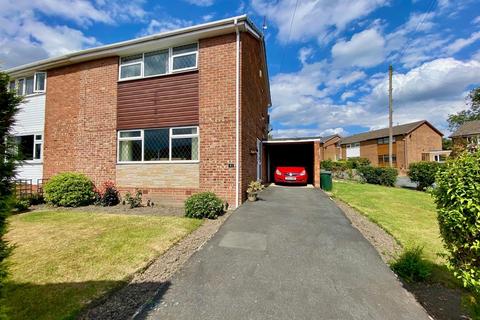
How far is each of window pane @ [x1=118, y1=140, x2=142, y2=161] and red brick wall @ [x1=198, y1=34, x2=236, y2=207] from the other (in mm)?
2976

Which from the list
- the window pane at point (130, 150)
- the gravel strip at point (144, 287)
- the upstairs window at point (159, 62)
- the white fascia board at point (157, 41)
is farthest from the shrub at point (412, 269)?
the window pane at point (130, 150)

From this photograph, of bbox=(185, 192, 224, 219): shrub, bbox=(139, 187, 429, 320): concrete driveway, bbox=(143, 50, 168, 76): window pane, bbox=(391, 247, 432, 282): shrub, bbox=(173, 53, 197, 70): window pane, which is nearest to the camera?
bbox=(139, 187, 429, 320): concrete driveway

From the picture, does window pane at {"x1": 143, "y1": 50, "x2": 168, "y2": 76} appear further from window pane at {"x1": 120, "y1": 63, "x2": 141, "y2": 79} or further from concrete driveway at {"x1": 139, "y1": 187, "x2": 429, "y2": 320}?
concrete driveway at {"x1": 139, "y1": 187, "x2": 429, "y2": 320}

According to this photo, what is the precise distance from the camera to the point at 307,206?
8.13 meters

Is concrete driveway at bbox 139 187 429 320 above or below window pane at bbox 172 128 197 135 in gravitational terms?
below

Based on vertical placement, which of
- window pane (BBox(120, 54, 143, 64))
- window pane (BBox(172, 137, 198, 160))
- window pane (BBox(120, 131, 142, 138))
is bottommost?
window pane (BBox(172, 137, 198, 160))

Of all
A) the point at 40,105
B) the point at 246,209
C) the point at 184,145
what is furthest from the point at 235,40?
the point at 40,105

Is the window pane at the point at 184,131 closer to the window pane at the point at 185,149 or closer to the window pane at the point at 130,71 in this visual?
the window pane at the point at 185,149

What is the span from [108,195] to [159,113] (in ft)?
12.8

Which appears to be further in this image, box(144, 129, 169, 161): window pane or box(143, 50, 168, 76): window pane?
box(143, 50, 168, 76): window pane

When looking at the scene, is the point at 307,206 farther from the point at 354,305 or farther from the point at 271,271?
the point at 354,305

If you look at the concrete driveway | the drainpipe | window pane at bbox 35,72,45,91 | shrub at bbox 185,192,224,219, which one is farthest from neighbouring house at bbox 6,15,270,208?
the concrete driveway

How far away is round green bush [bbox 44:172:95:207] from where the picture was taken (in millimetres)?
8867

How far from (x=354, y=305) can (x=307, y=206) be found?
207 inches
